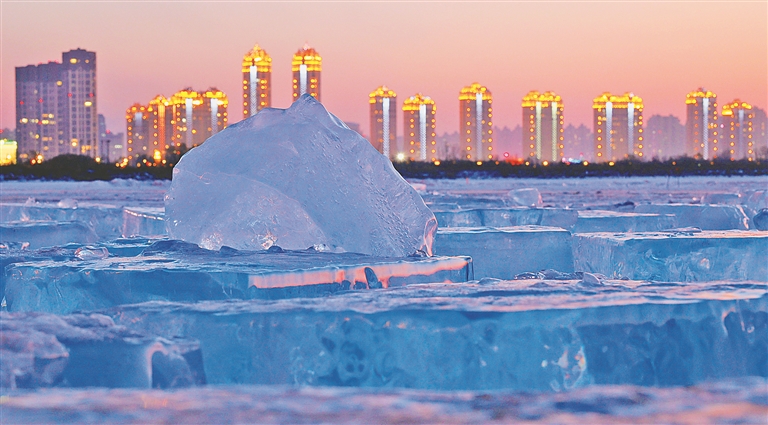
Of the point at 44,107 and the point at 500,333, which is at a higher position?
the point at 44,107

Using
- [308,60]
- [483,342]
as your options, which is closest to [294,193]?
[483,342]

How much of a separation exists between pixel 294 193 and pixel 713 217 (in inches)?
171

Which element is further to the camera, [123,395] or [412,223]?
[412,223]

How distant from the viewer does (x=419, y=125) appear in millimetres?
125000

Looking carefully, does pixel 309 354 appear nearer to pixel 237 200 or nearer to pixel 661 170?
pixel 237 200

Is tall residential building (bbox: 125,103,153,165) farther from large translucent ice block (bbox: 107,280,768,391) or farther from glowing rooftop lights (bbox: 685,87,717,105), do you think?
large translucent ice block (bbox: 107,280,768,391)

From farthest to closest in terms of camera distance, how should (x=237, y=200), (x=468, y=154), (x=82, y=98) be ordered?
1. (x=82, y=98)
2. (x=468, y=154)
3. (x=237, y=200)

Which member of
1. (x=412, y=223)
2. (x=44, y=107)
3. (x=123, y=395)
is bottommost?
(x=123, y=395)

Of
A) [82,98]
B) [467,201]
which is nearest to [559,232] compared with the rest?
[467,201]

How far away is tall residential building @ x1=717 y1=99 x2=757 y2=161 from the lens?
12138cm

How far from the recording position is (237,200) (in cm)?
477

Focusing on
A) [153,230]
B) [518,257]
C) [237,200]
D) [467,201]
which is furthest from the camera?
[467,201]

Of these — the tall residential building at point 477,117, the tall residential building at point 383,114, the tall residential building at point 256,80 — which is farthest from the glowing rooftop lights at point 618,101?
the tall residential building at point 256,80

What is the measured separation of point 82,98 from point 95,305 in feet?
454
